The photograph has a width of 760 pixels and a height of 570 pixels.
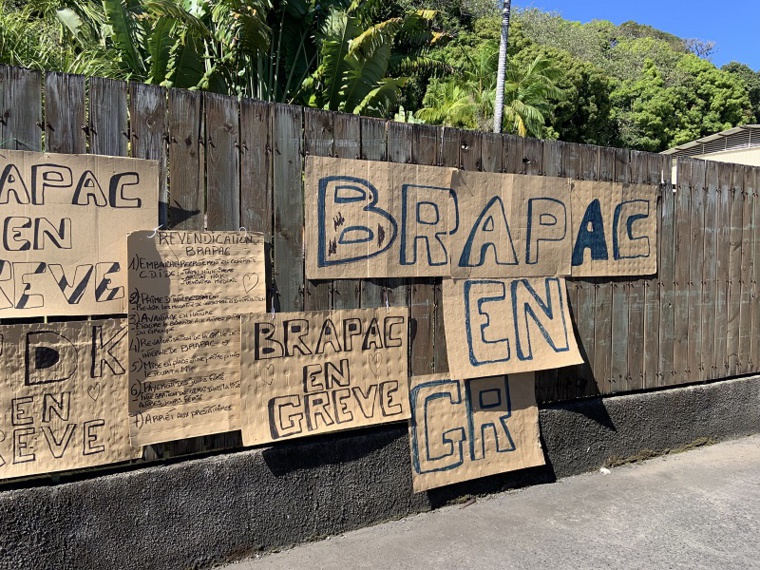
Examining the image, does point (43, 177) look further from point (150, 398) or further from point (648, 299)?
point (648, 299)

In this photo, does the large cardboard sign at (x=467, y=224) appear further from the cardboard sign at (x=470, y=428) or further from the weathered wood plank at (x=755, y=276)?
the weathered wood plank at (x=755, y=276)

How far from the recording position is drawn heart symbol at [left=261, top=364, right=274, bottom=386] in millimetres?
3398

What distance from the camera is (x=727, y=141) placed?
2172 cm

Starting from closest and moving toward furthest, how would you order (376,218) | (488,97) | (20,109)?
(20,109) < (376,218) < (488,97)

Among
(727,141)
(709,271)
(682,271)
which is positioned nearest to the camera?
(682,271)

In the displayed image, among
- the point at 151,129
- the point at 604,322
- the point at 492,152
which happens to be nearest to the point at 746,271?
the point at 604,322

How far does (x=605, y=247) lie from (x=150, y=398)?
3.36m

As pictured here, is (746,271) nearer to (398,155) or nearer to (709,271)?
(709,271)

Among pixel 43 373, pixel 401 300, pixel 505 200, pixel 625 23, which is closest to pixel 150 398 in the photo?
pixel 43 373

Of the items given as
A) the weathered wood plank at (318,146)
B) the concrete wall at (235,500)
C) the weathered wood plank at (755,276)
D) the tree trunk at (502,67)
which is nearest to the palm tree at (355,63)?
the tree trunk at (502,67)

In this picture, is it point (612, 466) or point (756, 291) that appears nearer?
point (612, 466)

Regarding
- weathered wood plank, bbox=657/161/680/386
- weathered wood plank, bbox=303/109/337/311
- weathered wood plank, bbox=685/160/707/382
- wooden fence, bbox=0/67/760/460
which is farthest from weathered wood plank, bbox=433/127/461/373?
weathered wood plank, bbox=685/160/707/382

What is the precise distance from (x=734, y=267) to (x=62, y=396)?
533 centimetres

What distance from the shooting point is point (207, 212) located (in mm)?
3264
